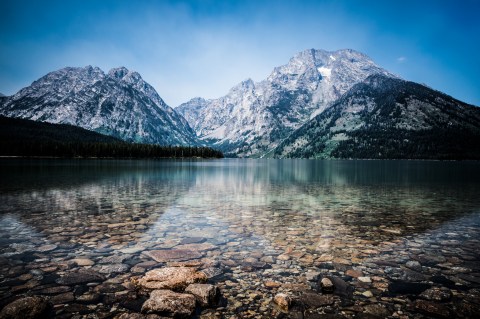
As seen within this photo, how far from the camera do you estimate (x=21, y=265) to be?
1098 cm

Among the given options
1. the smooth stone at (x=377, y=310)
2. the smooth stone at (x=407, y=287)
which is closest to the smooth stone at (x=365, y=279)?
the smooth stone at (x=407, y=287)

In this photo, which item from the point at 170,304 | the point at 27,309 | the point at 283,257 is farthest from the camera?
the point at 283,257

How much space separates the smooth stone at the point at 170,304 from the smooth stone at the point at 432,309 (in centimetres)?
654

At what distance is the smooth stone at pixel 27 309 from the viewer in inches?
280

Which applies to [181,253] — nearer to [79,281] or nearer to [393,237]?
[79,281]

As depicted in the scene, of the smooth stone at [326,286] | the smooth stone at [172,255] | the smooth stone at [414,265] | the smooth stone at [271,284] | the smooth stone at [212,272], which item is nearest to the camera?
the smooth stone at [326,286]

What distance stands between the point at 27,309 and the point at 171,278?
385cm

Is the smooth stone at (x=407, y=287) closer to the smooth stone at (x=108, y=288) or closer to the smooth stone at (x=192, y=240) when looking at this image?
the smooth stone at (x=108, y=288)

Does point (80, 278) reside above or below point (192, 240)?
above

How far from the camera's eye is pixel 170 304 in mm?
7809

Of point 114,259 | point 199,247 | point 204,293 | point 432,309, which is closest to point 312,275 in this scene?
point 432,309

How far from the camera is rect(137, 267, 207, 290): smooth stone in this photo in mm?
9109

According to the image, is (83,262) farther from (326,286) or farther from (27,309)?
(326,286)

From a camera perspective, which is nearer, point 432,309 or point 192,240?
point 432,309
